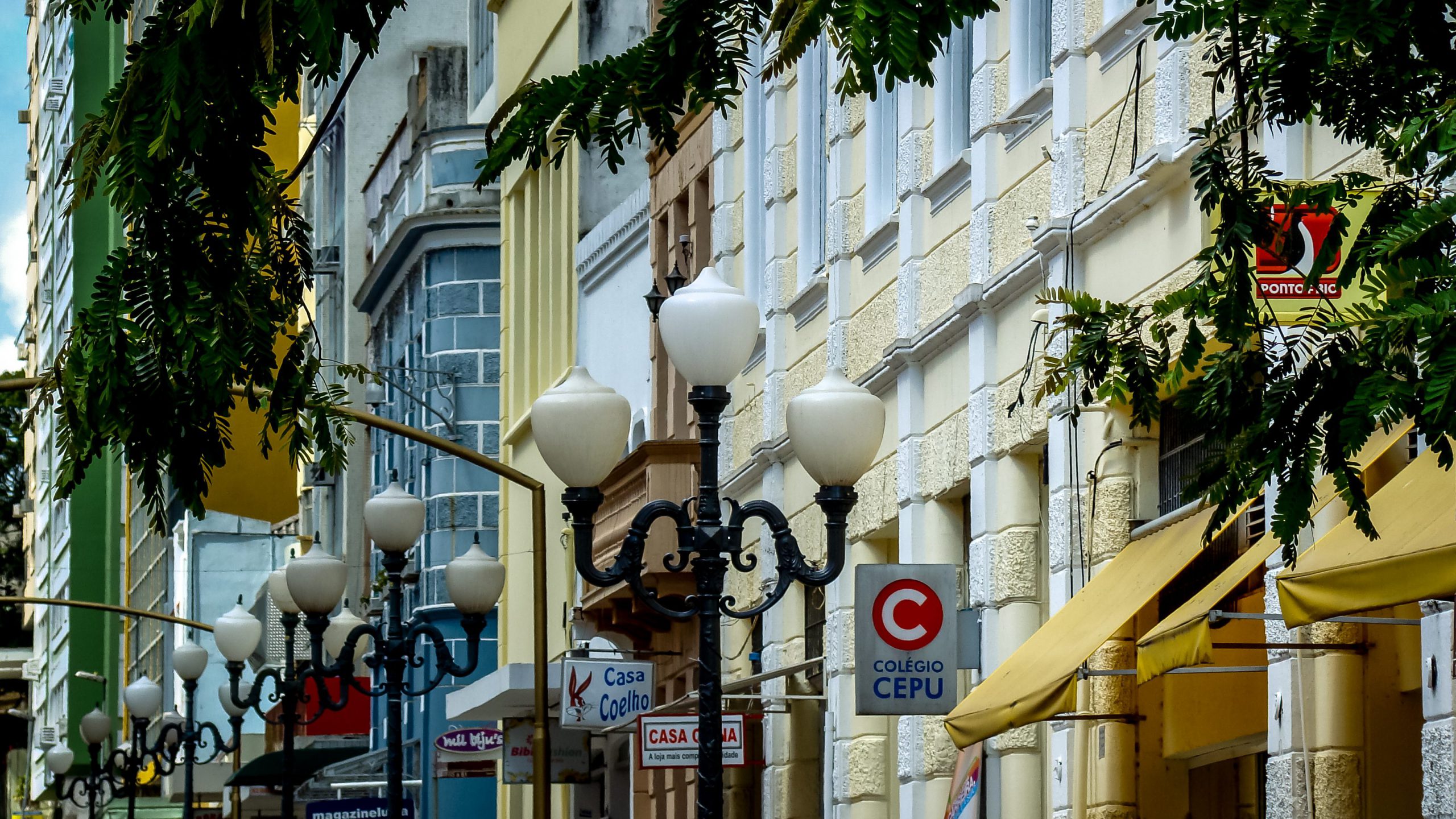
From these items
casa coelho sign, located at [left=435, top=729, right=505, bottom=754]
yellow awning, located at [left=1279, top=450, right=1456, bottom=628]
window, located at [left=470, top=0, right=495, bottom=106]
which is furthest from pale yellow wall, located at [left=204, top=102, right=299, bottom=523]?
yellow awning, located at [left=1279, top=450, right=1456, bottom=628]

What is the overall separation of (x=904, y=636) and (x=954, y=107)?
4.34 metres

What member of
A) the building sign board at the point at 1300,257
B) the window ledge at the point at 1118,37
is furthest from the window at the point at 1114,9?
the building sign board at the point at 1300,257

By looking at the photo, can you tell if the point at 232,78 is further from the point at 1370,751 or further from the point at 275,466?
the point at 275,466

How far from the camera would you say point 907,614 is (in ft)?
61.9

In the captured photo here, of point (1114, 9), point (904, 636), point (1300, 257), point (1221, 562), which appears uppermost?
point (1114, 9)

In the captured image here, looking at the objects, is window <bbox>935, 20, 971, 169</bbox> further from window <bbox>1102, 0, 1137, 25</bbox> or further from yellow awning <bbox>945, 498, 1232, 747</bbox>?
yellow awning <bbox>945, 498, 1232, 747</bbox>

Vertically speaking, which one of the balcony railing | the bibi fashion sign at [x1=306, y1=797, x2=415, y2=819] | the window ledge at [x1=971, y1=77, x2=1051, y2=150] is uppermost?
the window ledge at [x1=971, y1=77, x2=1051, y2=150]

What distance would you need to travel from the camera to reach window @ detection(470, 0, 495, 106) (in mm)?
46062

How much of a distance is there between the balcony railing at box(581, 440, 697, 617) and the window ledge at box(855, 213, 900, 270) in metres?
5.32

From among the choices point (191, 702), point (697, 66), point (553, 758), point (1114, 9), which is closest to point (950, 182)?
point (1114, 9)

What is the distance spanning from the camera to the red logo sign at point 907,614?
1873cm

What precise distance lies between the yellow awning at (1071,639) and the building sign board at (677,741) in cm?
768

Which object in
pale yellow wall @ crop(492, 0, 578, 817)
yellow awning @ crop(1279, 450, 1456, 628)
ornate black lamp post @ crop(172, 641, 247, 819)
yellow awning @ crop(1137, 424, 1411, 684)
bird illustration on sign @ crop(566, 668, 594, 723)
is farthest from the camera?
pale yellow wall @ crop(492, 0, 578, 817)

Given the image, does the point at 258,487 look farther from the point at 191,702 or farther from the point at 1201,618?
the point at 1201,618
